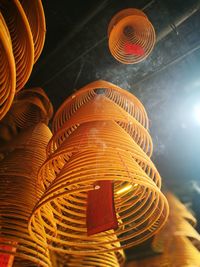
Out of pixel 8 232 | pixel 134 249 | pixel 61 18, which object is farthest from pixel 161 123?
pixel 8 232

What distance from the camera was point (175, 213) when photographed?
316cm

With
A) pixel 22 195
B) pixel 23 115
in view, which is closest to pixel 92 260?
pixel 22 195

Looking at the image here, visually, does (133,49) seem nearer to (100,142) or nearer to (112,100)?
(112,100)

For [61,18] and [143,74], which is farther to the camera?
[143,74]

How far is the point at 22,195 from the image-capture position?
175 centimetres

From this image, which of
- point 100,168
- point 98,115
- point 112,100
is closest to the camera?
point 100,168

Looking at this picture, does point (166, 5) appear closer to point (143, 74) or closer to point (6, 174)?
point (143, 74)

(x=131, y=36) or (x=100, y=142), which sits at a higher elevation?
(x=131, y=36)

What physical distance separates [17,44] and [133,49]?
174cm

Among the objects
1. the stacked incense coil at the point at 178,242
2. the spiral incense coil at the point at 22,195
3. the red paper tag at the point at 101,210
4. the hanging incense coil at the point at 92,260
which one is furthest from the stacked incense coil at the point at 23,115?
the red paper tag at the point at 101,210

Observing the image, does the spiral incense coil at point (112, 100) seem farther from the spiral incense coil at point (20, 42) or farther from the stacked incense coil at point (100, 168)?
the spiral incense coil at point (20, 42)

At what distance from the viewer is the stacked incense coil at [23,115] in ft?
10.2

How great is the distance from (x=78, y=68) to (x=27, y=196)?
2113 mm

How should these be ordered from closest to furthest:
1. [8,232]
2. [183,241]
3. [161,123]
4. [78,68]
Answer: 1. [8,232]
2. [183,241]
3. [78,68]
4. [161,123]
